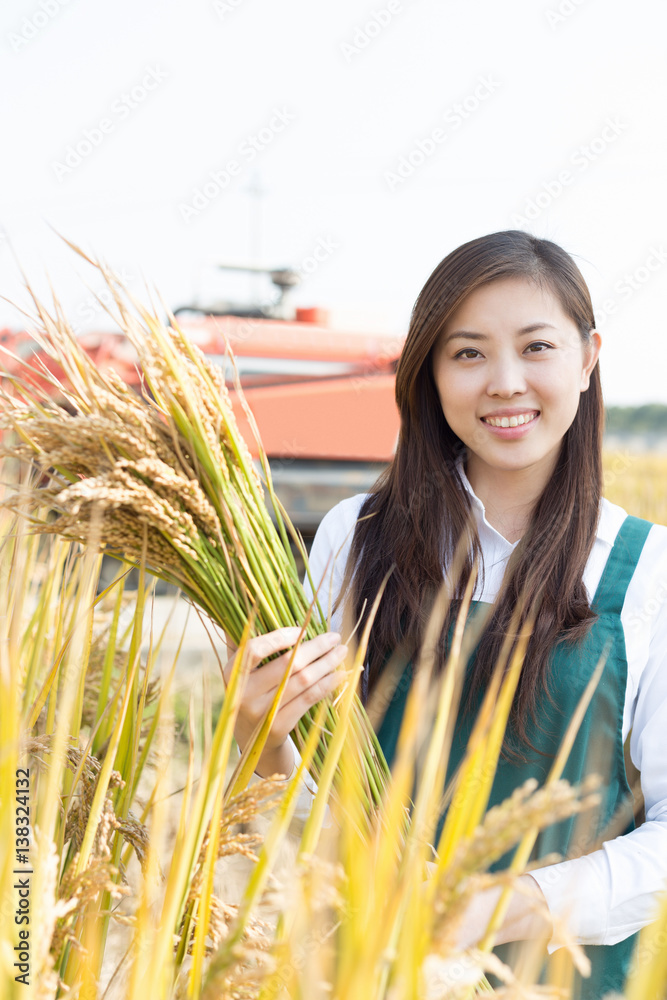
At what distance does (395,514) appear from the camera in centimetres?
158

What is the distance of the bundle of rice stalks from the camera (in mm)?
768

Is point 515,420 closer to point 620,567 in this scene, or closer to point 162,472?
point 620,567

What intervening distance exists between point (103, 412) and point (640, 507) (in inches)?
152

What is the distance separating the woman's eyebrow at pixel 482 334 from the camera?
1.38 metres

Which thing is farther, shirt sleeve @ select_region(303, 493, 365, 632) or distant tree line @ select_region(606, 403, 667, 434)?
distant tree line @ select_region(606, 403, 667, 434)

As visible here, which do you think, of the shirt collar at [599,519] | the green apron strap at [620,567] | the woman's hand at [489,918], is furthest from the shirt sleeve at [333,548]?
the woman's hand at [489,918]

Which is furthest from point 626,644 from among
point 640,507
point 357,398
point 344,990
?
point 357,398

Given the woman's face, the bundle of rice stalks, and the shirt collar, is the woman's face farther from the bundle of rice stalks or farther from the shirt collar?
the bundle of rice stalks

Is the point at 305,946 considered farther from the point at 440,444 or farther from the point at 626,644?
the point at 440,444

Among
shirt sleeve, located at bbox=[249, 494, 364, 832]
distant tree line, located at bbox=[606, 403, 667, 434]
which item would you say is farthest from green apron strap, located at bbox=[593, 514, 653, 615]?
distant tree line, located at bbox=[606, 403, 667, 434]

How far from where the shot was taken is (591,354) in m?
1.57

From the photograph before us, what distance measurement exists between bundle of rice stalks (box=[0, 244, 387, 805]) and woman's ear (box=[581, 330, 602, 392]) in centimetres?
89

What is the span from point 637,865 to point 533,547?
1.84 ft

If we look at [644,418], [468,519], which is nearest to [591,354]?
[468,519]
